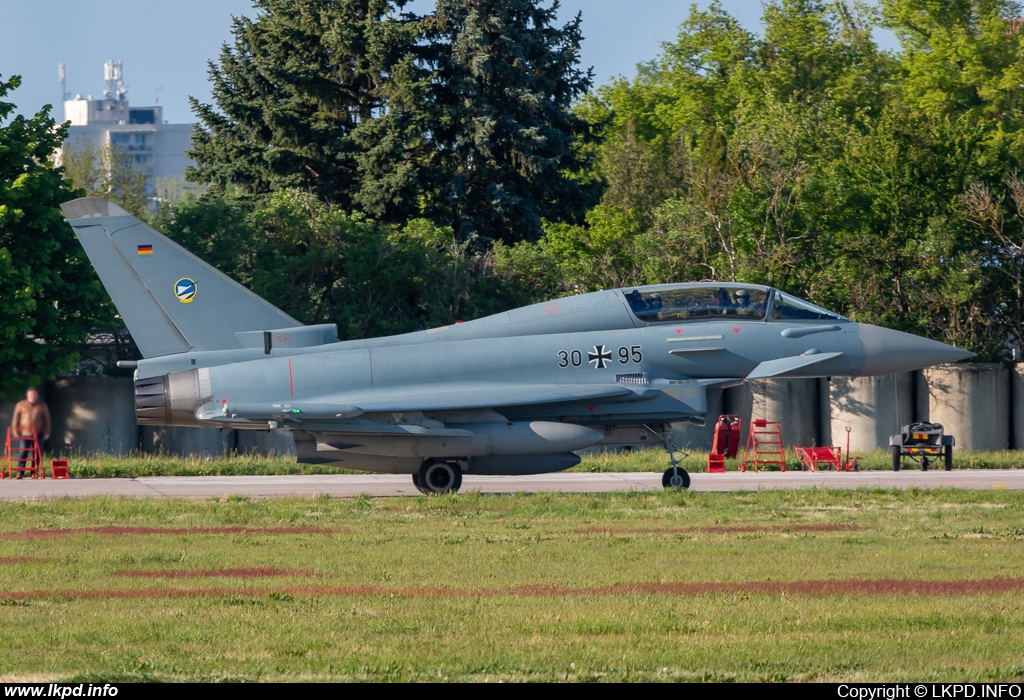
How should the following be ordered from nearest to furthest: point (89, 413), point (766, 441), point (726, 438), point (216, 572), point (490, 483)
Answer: point (216, 572) → point (490, 483) → point (726, 438) → point (89, 413) → point (766, 441)

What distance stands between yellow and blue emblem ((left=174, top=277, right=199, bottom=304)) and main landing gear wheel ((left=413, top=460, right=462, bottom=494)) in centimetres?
485

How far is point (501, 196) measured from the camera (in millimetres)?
38219

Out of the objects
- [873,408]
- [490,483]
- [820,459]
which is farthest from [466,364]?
[873,408]

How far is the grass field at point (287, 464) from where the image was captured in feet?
81.8

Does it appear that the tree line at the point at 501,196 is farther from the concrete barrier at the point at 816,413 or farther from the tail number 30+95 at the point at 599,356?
the tail number 30+95 at the point at 599,356

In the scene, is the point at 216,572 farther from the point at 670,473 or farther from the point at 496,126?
the point at 496,126

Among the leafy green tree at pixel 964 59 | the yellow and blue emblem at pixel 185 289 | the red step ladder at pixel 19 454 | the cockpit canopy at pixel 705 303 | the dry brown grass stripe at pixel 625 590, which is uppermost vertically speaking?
the leafy green tree at pixel 964 59

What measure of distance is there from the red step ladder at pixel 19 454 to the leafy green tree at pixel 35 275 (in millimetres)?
1301

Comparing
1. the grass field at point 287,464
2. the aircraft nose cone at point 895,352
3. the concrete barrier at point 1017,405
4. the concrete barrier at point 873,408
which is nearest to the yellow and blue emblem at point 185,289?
the grass field at point 287,464

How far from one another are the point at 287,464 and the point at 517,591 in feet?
52.4
